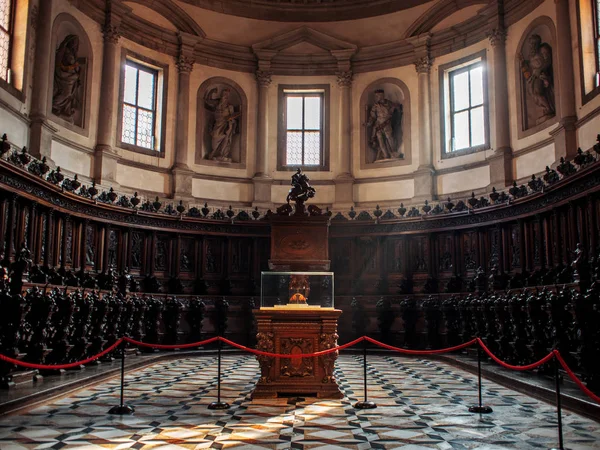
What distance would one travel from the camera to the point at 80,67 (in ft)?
53.5

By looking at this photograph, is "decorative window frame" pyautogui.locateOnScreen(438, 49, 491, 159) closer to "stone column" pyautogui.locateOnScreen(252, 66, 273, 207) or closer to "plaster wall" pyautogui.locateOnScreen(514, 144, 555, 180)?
"plaster wall" pyautogui.locateOnScreen(514, 144, 555, 180)

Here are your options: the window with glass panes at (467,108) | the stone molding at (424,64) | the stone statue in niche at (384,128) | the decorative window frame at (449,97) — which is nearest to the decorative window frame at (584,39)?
the decorative window frame at (449,97)

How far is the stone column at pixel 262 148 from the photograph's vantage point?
18.9 meters

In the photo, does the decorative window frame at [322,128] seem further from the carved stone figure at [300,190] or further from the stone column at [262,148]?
the carved stone figure at [300,190]

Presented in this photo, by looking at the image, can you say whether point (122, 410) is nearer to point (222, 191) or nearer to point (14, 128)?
point (14, 128)

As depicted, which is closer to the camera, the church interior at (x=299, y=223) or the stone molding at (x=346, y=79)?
the church interior at (x=299, y=223)

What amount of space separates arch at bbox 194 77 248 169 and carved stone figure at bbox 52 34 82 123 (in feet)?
13.1

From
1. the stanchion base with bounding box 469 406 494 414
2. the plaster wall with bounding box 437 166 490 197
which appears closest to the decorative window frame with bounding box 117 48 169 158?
the plaster wall with bounding box 437 166 490 197

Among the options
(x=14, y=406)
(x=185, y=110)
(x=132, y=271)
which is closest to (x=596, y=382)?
(x=14, y=406)

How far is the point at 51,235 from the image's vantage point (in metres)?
13.1

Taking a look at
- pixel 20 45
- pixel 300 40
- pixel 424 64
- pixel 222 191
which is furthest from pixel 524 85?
pixel 20 45

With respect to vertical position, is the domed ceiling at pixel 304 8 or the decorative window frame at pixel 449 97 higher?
the domed ceiling at pixel 304 8

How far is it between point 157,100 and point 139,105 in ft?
1.97

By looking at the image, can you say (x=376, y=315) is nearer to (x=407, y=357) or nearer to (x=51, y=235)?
(x=407, y=357)
